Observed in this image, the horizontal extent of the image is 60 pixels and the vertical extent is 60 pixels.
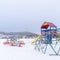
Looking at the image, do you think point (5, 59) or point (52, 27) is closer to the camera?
point (5, 59)

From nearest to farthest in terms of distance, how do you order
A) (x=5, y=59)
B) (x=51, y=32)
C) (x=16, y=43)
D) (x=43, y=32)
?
(x=5, y=59)
(x=51, y=32)
(x=43, y=32)
(x=16, y=43)

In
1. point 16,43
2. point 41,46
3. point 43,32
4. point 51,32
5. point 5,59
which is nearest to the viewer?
point 5,59

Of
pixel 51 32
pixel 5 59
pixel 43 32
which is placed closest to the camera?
pixel 5 59

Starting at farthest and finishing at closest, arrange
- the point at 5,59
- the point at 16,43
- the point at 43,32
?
the point at 16,43 < the point at 43,32 < the point at 5,59

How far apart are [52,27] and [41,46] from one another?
1.38m

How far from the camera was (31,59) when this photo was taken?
14.8 ft

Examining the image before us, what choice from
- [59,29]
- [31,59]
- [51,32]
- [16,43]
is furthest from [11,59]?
[16,43]

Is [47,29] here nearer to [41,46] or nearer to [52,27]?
[52,27]

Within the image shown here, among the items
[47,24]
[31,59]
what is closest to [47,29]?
[47,24]

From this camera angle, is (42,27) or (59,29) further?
(42,27)

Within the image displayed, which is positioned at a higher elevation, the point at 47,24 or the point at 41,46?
the point at 47,24

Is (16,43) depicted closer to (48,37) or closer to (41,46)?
(41,46)

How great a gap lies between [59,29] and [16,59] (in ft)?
12.2

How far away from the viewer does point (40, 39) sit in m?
8.66
